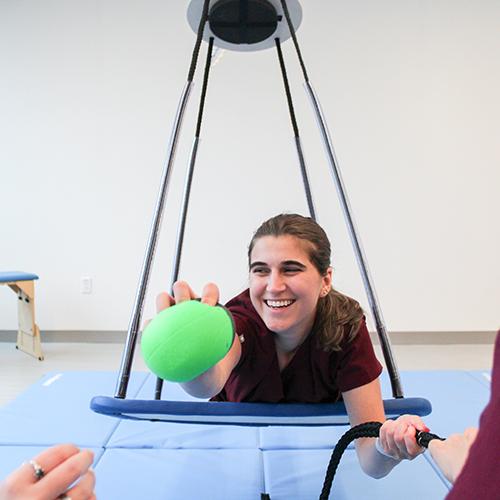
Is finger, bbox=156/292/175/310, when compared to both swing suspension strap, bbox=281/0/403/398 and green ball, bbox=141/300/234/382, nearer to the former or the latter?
green ball, bbox=141/300/234/382

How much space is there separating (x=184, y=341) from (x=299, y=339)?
607 mm

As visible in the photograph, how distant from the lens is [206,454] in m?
1.69

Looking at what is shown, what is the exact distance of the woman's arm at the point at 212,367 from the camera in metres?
0.94

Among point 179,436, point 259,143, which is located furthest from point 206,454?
point 259,143

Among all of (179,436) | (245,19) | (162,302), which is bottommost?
(179,436)

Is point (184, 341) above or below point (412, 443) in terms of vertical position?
above

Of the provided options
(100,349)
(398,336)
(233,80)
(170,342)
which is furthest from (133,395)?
(233,80)

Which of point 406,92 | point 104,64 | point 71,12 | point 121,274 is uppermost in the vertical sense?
point 71,12

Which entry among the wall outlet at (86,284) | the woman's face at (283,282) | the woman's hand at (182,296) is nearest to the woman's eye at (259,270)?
the woman's face at (283,282)

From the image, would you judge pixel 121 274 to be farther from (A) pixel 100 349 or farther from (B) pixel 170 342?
(B) pixel 170 342

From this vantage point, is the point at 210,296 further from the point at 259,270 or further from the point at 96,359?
the point at 96,359

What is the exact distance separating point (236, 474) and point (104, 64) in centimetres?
328

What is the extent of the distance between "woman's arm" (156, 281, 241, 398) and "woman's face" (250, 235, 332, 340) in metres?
0.13

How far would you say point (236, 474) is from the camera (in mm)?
1538
